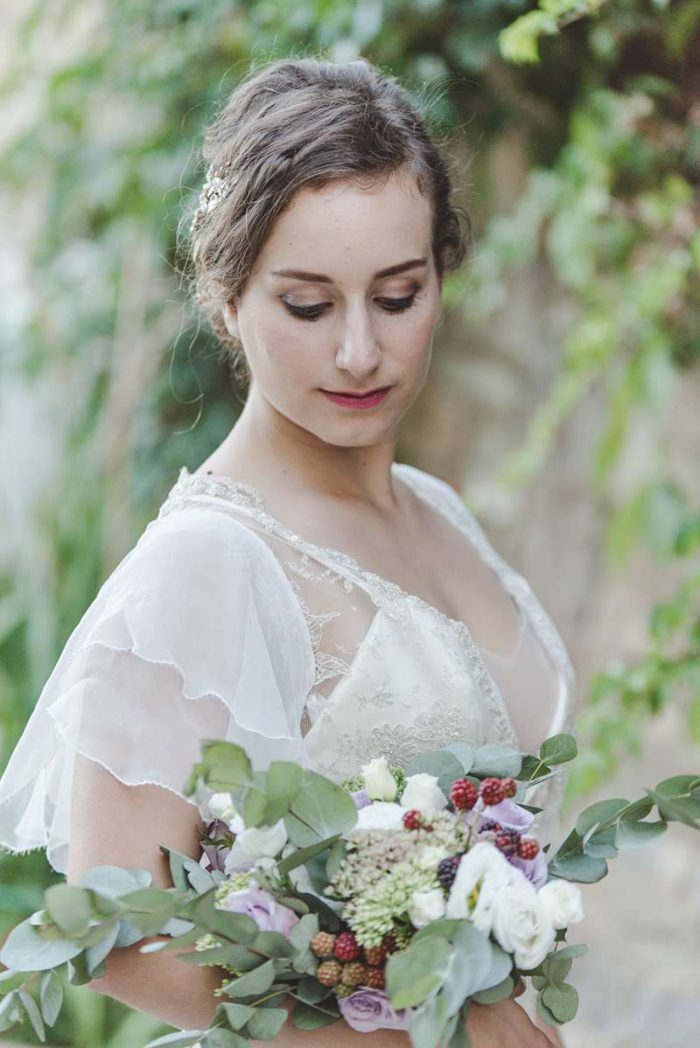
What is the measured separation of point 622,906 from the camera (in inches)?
161

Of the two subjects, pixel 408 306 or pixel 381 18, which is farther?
pixel 381 18

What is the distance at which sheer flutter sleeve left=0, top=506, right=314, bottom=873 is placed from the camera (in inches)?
51.4

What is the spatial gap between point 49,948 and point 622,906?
3.27 m

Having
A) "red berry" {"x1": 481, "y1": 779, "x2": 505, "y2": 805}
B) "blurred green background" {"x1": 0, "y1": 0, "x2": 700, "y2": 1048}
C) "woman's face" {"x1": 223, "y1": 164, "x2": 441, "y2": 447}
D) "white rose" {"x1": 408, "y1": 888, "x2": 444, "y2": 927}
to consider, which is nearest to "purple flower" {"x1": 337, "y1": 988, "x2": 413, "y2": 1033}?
"white rose" {"x1": 408, "y1": 888, "x2": 444, "y2": 927}


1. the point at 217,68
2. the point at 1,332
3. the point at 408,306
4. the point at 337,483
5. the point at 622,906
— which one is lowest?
the point at 622,906

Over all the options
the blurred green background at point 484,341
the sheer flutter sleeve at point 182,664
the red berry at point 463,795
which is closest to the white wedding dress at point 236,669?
the sheer flutter sleeve at point 182,664

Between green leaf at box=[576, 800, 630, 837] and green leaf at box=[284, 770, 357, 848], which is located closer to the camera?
green leaf at box=[284, 770, 357, 848]

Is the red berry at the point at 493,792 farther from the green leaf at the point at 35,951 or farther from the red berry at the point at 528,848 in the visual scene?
the green leaf at the point at 35,951

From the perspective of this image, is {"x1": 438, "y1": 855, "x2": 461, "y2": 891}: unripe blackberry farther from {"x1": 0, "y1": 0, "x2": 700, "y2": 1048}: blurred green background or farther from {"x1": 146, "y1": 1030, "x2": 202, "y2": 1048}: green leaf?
{"x1": 0, "y1": 0, "x2": 700, "y2": 1048}: blurred green background

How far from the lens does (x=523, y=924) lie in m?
1.12

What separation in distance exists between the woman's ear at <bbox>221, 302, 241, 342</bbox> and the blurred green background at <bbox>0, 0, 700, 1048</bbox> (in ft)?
2.88

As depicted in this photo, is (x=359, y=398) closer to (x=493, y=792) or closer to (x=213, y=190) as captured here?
(x=213, y=190)

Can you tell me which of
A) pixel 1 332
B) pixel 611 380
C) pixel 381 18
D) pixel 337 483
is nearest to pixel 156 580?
pixel 337 483

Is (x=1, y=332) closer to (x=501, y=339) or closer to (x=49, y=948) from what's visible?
(x=501, y=339)
